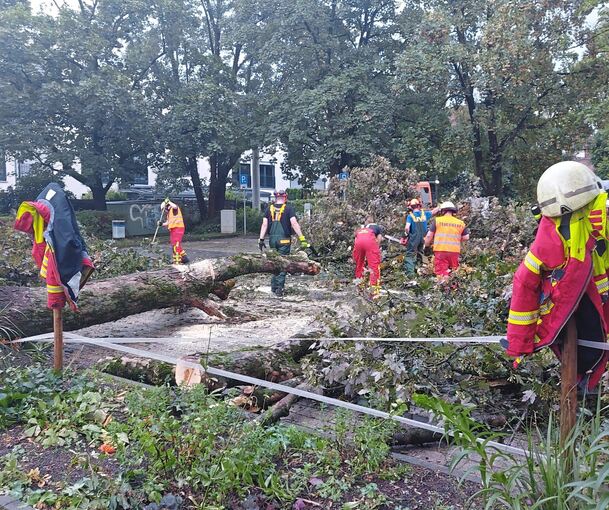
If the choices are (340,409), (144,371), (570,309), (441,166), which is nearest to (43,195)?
(144,371)

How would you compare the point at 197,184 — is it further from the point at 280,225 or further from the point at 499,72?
the point at 280,225

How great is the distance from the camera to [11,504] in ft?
8.74

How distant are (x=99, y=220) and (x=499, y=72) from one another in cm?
1469

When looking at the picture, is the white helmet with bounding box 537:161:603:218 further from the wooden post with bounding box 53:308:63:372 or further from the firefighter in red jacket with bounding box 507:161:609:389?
the wooden post with bounding box 53:308:63:372

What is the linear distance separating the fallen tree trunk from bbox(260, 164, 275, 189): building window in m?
40.7

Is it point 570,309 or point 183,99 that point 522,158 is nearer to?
point 183,99

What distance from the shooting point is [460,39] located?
57.9 ft

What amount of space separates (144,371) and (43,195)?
1502 millimetres

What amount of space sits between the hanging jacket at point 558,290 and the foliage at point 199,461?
96cm

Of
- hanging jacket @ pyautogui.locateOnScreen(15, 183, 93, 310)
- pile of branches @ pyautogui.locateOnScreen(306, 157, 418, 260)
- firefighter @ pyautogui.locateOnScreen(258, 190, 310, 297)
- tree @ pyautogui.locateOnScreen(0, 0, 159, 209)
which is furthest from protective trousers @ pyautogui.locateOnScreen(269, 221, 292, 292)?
tree @ pyautogui.locateOnScreen(0, 0, 159, 209)

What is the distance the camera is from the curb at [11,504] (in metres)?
2.63

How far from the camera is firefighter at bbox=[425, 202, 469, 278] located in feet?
26.4

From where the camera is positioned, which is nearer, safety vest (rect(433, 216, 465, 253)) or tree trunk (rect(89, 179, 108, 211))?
safety vest (rect(433, 216, 465, 253))

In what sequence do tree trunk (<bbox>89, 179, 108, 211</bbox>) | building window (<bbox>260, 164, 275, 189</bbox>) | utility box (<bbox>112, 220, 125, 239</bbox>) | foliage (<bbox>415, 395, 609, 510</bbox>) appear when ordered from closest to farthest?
foliage (<bbox>415, 395, 609, 510</bbox>) < utility box (<bbox>112, 220, 125, 239</bbox>) < tree trunk (<bbox>89, 179, 108, 211</bbox>) < building window (<bbox>260, 164, 275, 189</bbox>)
